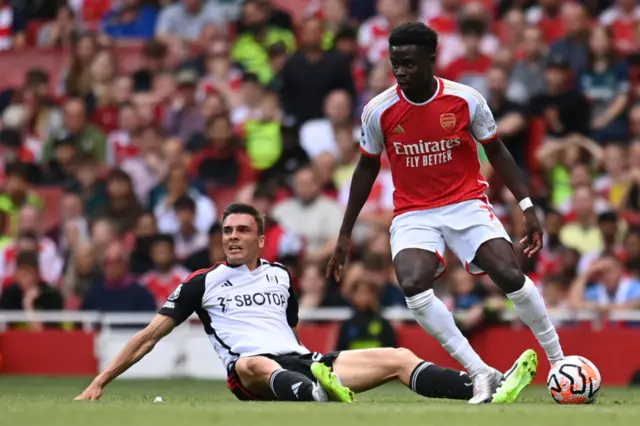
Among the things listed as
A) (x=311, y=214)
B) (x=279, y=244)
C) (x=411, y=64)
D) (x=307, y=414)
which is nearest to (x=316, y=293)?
(x=279, y=244)

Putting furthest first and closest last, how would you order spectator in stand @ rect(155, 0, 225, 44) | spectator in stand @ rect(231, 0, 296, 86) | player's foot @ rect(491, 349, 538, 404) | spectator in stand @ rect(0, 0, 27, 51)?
spectator in stand @ rect(0, 0, 27, 51) < spectator in stand @ rect(155, 0, 225, 44) < spectator in stand @ rect(231, 0, 296, 86) < player's foot @ rect(491, 349, 538, 404)

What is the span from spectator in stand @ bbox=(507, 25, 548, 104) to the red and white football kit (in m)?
7.79

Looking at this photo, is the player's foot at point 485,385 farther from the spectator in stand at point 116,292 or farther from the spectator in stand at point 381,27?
the spectator in stand at point 381,27

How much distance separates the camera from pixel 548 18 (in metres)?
18.5

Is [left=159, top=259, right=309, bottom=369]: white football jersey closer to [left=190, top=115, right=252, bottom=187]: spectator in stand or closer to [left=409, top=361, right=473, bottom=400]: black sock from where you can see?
[left=409, top=361, right=473, bottom=400]: black sock

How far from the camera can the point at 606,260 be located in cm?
1457

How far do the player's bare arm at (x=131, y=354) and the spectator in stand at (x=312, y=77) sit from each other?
29.1 feet

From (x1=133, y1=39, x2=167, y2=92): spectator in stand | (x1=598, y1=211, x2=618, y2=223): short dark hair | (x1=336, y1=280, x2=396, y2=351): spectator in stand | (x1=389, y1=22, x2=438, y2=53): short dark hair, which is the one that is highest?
(x1=133, y1=39, x2=167, y2=92): spectator in stand

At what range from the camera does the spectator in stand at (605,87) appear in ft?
55.2

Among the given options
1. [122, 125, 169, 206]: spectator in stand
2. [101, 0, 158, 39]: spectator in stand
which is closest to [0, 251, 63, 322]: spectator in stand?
[122, 125, 169, 206]: spectator in stand

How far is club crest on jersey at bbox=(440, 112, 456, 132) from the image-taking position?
367 inches

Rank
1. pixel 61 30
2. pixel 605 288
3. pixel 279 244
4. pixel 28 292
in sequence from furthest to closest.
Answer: pixel 61 30
pixel 28 292
pixel 279 244
pixel 605 288

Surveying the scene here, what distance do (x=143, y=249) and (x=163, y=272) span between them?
Result: 0.64m

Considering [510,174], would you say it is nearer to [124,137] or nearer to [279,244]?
[279,244]
